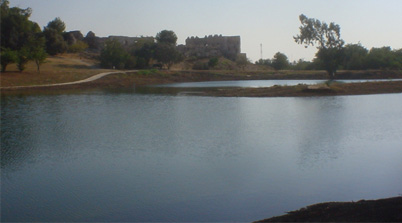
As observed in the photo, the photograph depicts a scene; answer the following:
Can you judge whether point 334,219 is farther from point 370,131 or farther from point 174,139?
point 370,131

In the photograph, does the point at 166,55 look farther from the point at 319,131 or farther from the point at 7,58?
the point at 319,131

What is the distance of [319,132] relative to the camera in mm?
15094

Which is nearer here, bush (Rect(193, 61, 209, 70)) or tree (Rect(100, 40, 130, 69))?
tree (Rect(100, 40, 130, 69))

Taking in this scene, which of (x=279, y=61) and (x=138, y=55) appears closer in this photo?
(x=138, y=55)

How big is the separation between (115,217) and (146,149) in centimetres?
517

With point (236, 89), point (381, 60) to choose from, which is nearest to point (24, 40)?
point (236, 89)

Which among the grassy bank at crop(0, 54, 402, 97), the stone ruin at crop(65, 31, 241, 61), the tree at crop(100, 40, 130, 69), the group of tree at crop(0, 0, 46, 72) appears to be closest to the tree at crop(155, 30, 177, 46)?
the stone ruin at crop(65, 31, 241, 61)

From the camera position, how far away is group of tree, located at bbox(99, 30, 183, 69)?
59656mm

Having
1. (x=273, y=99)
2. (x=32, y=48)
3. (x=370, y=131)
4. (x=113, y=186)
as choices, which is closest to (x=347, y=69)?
(x=273, y=99)

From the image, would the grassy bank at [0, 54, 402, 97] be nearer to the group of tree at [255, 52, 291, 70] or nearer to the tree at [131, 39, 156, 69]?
the tree at [131, 39, 156, 69]

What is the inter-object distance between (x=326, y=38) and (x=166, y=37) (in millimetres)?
34218

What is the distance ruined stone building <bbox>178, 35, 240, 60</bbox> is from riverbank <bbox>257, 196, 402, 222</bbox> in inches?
3063

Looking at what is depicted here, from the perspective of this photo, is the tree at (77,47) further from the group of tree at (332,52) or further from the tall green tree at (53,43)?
the group of tree at (332,52)

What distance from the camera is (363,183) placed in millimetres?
8969
